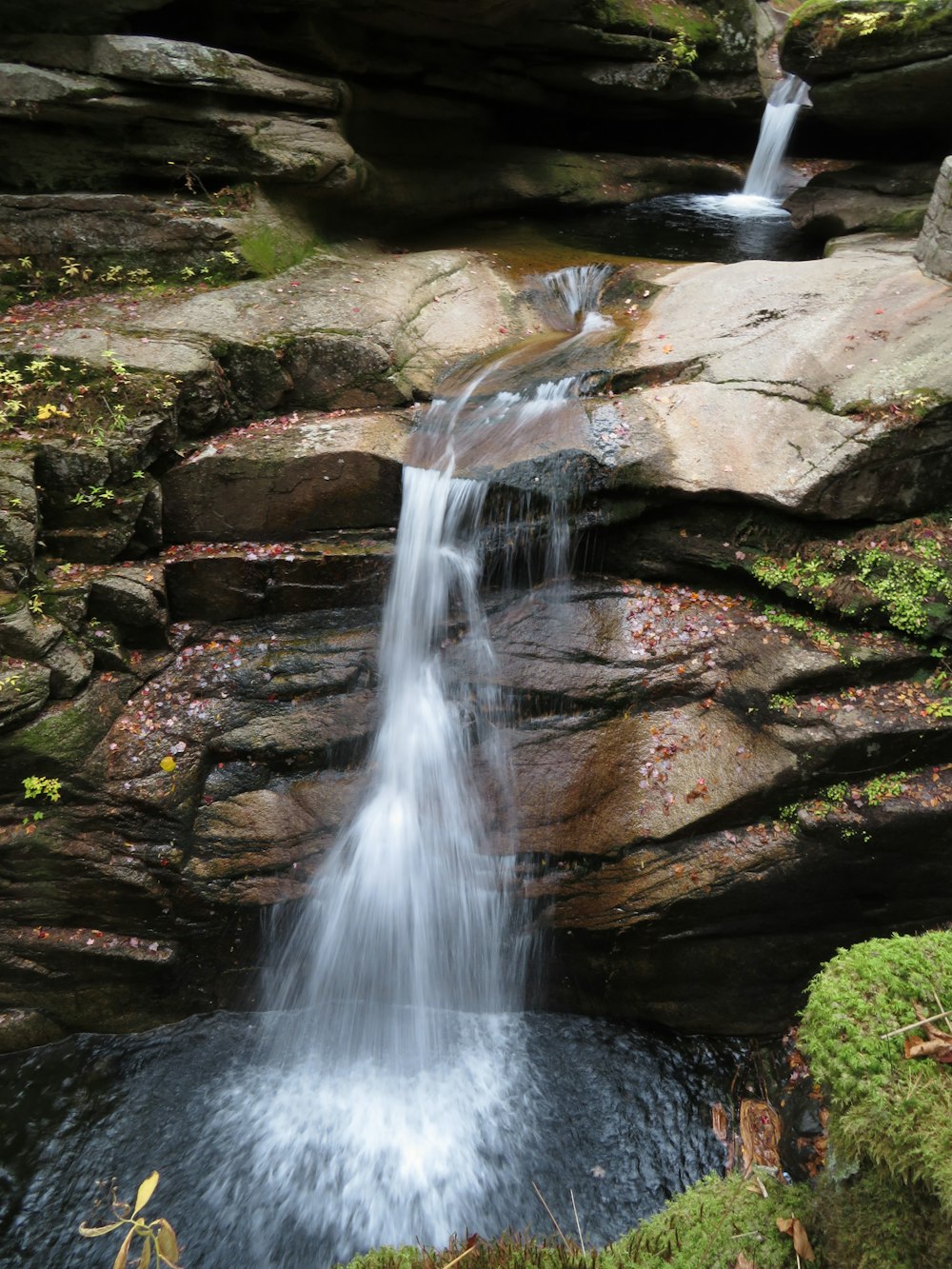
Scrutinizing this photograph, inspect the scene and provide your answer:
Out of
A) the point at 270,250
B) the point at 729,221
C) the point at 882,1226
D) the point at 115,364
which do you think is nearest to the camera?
the point at 882,1226

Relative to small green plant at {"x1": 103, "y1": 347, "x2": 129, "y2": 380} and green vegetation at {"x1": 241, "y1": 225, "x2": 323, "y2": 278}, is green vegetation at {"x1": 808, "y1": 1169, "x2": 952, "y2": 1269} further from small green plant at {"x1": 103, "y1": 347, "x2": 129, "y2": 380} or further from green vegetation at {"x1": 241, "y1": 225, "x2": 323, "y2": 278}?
green vegetation at {"x1": 241, "y1": 225, "x2": 323, "y2": 278}

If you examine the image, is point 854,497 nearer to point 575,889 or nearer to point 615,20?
point 575,889

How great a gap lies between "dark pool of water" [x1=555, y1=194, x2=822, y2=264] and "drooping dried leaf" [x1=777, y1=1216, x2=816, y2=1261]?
444 inches

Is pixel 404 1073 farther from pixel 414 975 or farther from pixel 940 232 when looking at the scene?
pixel 940 232

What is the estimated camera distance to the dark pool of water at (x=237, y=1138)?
4.83 meters

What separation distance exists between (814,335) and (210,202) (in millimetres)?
6497

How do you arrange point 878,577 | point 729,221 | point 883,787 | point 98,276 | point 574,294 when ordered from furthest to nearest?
1. point 729,221
2. point 574,294
3. point 98,276
4. point 878,577
5. point 883,787

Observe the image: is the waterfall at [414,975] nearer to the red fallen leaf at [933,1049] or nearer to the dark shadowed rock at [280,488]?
the dark shadowed rock at [280,488]

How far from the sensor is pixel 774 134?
13391 millimetres

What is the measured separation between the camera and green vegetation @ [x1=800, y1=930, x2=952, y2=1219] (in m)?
2.21

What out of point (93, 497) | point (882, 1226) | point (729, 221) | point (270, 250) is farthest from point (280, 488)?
point (729, 221)

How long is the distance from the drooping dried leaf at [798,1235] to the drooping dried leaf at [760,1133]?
2.69 metres

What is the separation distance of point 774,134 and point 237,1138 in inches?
618

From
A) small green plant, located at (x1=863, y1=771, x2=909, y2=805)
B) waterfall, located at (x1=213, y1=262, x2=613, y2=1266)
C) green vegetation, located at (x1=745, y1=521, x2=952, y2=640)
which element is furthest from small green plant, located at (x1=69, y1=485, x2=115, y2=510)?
small green plant, located at (x1=863, y1=771, x2=909, y2=805)
